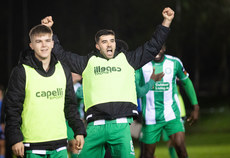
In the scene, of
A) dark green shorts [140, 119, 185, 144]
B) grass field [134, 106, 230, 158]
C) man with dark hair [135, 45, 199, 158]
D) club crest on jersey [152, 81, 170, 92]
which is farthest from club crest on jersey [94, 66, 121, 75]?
grass field [134, 106, 230, 158]

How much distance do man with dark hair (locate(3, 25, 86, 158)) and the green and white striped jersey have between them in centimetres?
370

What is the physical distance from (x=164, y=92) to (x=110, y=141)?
258 centimetres

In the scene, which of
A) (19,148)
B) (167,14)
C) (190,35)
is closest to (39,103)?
(19,148)

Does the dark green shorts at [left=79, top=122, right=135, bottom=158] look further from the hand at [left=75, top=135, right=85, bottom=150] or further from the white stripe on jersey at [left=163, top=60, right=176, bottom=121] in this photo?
the white stripe on jersey at [left=163, top=60, right=176, bottom=121]

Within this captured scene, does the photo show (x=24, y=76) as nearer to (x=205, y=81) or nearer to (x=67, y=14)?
(x=67, y=14)

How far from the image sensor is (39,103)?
215 inches

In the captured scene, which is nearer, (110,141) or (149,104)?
(110,141)

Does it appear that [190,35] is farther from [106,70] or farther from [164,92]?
[106,70]

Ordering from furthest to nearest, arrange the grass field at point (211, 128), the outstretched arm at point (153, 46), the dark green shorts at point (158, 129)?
the grass field at point (211, 128)
the dark green shorts at point (158, 129)
the outstretched arm at point (153, 46)

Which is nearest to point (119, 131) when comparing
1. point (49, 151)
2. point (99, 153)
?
point (99, 153)

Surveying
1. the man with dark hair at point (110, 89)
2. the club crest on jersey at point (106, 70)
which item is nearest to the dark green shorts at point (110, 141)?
the man with dark hair at point (110, 89)

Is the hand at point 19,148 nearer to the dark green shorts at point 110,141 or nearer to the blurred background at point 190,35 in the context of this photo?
the dark green shorts at point 110,141

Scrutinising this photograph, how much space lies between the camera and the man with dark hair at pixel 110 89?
6809 millimetres

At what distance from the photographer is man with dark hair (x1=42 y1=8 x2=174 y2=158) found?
22.3 feet
